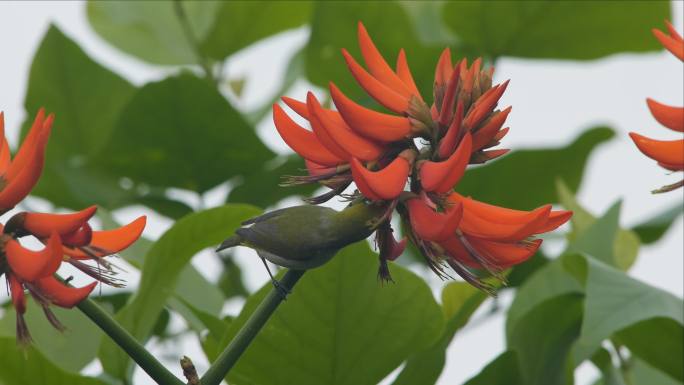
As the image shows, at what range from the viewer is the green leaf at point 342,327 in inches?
44.1

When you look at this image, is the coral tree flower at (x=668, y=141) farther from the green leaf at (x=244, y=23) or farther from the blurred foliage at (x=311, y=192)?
the green leaf at (x=244, y=23)

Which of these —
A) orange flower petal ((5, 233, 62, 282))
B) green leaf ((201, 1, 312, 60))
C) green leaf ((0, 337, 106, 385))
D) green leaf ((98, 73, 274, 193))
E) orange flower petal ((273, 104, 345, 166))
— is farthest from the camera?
green leaf ((201, 1, 312, 60))

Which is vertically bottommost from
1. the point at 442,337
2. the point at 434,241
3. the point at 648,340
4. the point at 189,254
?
the point at 648,340

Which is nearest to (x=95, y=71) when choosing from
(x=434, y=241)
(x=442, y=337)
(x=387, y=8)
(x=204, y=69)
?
(x=204, y=69)

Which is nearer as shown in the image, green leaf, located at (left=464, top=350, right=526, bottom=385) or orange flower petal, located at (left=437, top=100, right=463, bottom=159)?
orange flower petal, located at (left=437, top=100, right=463, bottom=159)

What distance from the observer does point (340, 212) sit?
0.83 m

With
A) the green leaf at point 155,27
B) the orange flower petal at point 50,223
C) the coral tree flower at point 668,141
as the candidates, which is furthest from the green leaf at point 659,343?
the green leaf at point 155,27

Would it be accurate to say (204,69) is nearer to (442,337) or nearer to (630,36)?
(630,36)

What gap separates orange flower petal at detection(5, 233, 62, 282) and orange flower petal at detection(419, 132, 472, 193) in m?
0.25

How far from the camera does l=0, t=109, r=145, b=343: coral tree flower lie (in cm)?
77

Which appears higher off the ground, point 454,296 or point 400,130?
point 400,130

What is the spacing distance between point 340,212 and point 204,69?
44.8 inches

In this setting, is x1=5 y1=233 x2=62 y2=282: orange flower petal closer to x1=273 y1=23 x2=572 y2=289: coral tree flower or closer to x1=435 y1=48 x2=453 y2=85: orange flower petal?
x1=273 y1=23 x2=572 y2=289: coral tree flower

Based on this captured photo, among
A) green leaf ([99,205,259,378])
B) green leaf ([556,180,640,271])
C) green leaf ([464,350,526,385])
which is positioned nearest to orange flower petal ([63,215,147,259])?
green leaf ([99,205,259,378])
